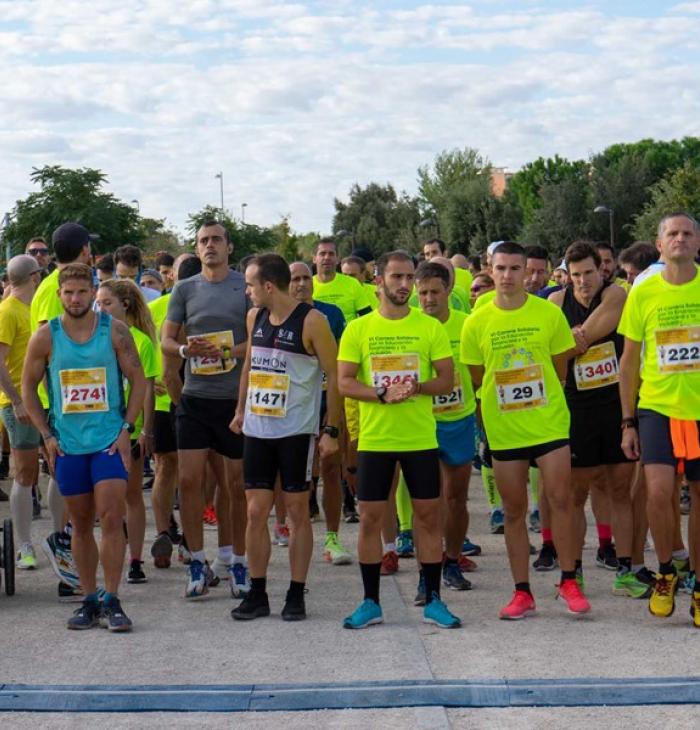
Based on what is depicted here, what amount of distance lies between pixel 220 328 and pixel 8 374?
77.3 inches

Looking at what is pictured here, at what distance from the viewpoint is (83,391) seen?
24.2ft

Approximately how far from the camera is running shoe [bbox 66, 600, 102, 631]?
7.25 meters

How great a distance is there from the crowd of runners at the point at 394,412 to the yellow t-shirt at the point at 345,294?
349cm

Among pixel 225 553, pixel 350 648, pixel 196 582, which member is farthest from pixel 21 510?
pixel 350 648

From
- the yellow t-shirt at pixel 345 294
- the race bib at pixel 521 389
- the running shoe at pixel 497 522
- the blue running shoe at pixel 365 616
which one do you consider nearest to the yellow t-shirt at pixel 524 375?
the race bib at pixel 521 389

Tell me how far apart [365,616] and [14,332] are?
12.8ft

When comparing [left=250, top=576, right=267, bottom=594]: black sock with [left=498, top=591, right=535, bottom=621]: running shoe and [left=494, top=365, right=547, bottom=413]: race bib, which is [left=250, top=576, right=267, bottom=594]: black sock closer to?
[left=498, top=591, right=535, bottom=621]: running shoe

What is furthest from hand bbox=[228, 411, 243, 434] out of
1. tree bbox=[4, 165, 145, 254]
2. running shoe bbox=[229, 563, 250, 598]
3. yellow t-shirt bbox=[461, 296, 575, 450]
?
tree bbox=[4, 165, 145, 254]

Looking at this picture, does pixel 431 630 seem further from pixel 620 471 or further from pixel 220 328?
pixel 220 328

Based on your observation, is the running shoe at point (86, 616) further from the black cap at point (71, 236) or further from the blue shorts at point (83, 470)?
the black cap at point (71, 236)

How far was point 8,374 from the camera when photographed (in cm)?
947

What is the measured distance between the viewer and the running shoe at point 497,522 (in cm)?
1041

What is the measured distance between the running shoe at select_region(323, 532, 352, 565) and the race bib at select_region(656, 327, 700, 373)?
2907 millimetres

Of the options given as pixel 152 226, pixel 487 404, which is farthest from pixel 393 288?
pixel 152 226
